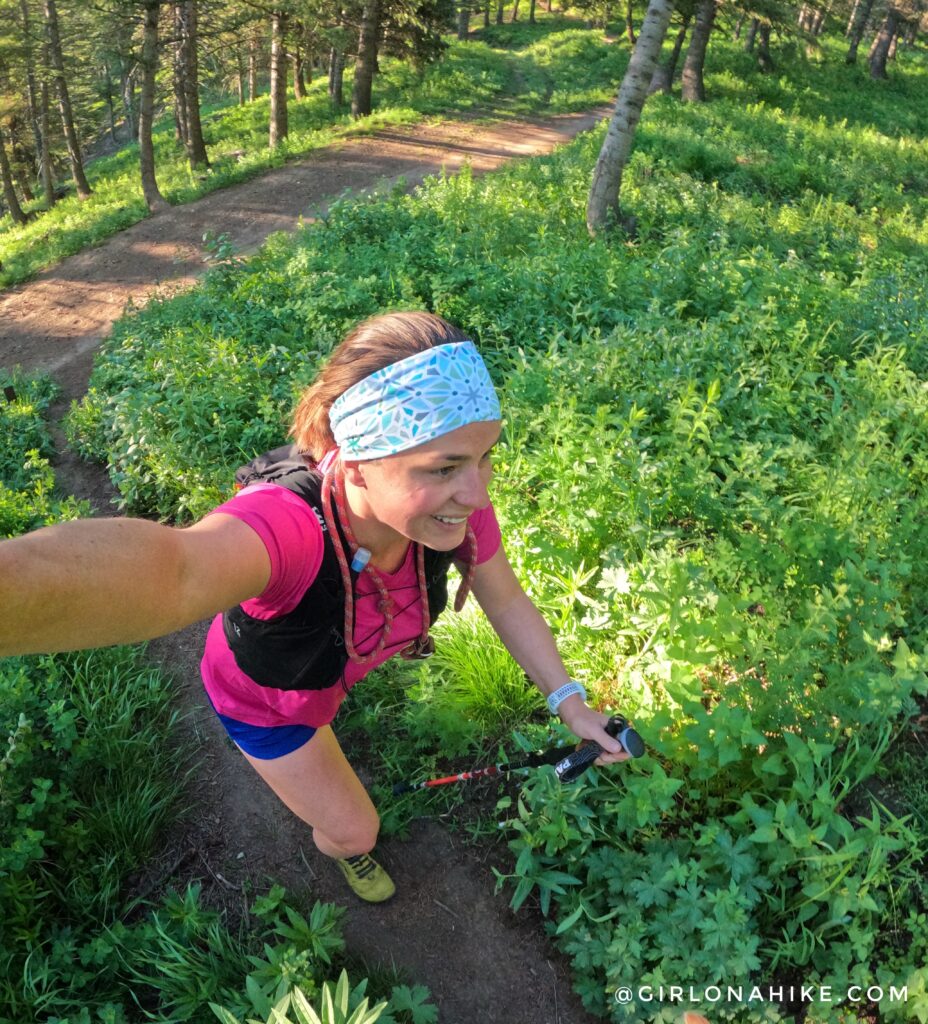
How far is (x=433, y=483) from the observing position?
76.7 inches

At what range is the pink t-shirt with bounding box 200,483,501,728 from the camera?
75.3 inches

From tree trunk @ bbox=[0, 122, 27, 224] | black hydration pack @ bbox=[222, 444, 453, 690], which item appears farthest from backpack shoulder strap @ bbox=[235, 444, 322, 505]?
tree trunk @ bbox=[0, 122, 27, 224]

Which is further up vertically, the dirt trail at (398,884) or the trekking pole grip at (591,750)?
the trekking pole grip at (591,750)

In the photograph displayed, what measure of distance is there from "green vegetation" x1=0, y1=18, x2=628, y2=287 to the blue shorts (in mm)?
13367

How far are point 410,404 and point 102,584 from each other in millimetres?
901

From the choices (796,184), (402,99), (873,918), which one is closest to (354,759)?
(873,918)

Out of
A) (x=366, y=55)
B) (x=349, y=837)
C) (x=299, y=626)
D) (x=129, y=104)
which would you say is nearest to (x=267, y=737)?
(x=349, y=837)

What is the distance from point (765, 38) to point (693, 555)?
1061 inches

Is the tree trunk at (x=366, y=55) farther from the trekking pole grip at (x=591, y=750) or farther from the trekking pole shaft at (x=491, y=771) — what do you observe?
the trekking pole grip at (x=591, y=750)

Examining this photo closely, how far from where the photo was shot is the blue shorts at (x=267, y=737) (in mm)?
2568

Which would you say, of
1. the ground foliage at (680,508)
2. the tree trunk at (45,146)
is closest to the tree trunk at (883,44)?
the ground foliage at (680,508)

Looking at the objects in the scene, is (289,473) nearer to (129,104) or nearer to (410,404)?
(410,404)

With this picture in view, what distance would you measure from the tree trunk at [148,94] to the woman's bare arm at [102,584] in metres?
15.2

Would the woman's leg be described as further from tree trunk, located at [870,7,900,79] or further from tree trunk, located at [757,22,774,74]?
tree trunk, located at [870,7,900,79]
